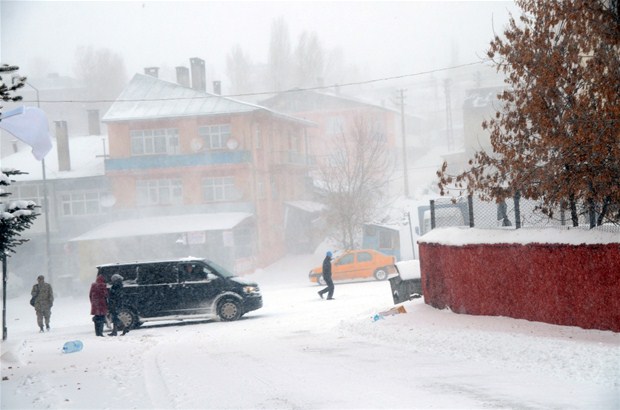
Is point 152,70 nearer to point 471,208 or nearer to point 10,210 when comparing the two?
point 471,208

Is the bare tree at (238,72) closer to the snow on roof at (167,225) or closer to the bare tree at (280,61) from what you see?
the bare tree at (280,61)

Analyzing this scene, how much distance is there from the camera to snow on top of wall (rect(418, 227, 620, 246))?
1343 centimetres

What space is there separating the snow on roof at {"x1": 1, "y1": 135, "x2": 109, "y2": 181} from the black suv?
33.6 m

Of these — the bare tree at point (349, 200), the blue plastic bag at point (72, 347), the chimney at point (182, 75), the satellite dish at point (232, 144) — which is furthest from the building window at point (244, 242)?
the blue plastic bag at point (72, 347)

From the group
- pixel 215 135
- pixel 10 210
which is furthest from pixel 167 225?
pixel 10 210

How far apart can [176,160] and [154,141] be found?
226cm

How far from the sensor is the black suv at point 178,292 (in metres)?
22.5

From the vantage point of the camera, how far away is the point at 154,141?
176 ft

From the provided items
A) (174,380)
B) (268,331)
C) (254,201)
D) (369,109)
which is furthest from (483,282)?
(369,109)

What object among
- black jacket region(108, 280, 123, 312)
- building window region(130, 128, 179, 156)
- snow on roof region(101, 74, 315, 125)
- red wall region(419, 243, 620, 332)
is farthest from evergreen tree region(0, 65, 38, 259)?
building window region(130, 128, 179, 156)

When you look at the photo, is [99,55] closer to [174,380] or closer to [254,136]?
[254,136]

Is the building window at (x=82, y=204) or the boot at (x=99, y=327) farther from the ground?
the building window at (x=82, y=204)

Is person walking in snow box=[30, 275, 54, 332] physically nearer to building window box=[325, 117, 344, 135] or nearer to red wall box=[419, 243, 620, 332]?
red wall box=[419, 243, 620, 332]

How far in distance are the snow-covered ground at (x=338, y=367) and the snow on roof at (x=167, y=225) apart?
2832 cm
